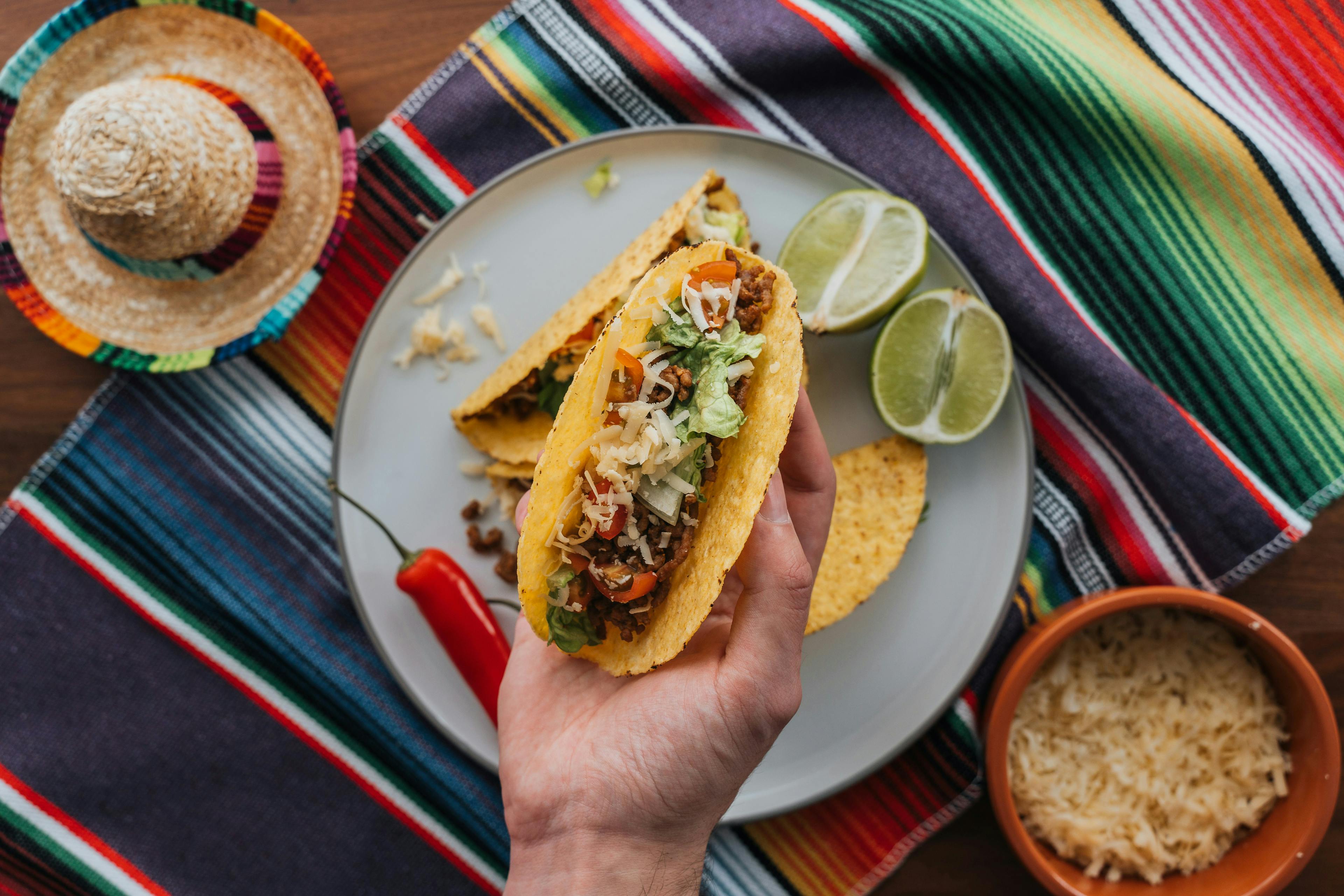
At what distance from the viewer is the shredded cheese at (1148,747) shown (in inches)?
106

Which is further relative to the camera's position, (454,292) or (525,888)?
(454,292)

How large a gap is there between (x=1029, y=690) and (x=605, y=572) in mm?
1609

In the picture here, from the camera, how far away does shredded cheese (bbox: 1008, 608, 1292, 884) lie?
270 centimetres

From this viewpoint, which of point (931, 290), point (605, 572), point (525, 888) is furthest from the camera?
point (931, 290)

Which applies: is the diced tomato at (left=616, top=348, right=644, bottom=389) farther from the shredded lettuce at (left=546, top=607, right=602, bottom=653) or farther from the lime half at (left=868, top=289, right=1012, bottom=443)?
the lime half at (left=868, top=289, right=1012, bottom=443)

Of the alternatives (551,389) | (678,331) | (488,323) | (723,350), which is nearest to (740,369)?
(723,350)

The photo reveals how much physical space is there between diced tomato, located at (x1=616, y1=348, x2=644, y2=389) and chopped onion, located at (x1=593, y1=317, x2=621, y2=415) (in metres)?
0.01

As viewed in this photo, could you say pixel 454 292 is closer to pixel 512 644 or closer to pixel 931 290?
pixel 512 644

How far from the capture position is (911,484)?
2719 millimetres

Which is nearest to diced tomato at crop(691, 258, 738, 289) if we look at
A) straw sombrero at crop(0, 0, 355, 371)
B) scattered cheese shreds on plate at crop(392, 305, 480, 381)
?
scattered cheese shreds on plate at crop(392, 305, 480, 381)

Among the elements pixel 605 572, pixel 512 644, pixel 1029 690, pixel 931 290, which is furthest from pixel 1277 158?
pixel 512 644

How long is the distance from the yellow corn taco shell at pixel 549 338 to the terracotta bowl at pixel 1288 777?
5.23 ft

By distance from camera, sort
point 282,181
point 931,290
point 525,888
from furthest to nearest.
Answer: point 282,181
point 931,290
point 525,888

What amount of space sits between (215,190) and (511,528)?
54.2 inches
